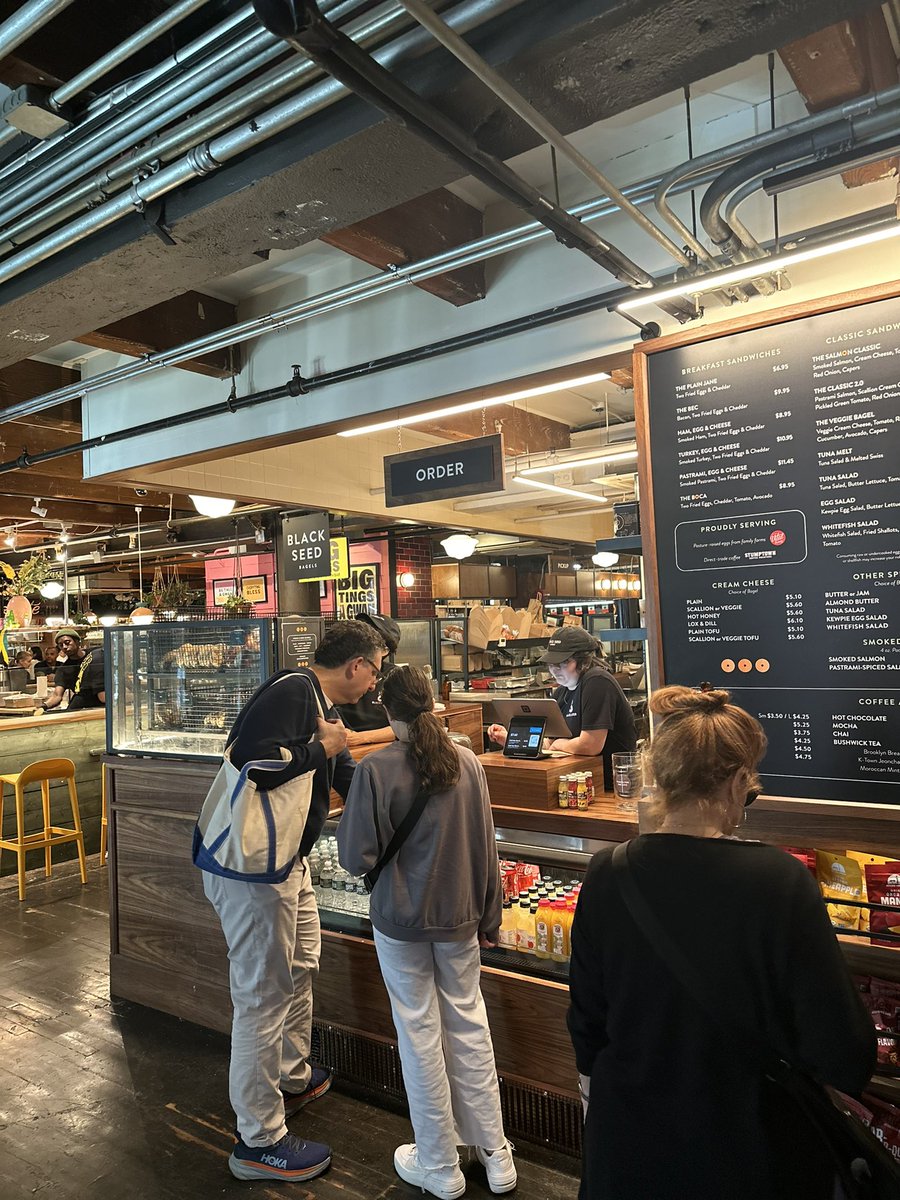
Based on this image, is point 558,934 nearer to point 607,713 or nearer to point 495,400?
point 607,713

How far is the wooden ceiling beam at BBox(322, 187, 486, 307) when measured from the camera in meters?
3.36

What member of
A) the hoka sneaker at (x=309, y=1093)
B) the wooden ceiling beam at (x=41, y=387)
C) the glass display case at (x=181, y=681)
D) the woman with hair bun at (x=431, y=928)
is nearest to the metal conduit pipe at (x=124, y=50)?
the woman with hair bun at (x=431, y=928)

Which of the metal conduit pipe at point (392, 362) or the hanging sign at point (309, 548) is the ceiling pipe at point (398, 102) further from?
the hanging sign at point (309, 548)

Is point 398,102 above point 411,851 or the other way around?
above

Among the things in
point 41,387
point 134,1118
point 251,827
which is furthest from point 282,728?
point 41,387

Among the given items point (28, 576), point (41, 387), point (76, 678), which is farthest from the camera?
point (76, 678)

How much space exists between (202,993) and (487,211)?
3991 mm

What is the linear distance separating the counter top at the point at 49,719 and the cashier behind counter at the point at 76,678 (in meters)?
0.29

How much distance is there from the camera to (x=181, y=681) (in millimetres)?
4594

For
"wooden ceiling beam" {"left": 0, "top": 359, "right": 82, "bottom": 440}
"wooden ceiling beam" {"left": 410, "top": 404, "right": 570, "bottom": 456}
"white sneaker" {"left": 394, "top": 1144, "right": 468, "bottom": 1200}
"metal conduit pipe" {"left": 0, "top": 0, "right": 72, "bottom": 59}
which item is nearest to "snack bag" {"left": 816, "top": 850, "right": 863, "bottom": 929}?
"white sneaker" {"left": 394, "top": 1144, "right": 468, "bottom": 1200}

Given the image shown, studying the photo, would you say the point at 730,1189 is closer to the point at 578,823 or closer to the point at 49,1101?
the point at 578,823

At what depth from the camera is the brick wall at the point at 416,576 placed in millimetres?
11039

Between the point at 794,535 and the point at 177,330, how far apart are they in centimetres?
340

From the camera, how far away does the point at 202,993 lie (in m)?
4.14
